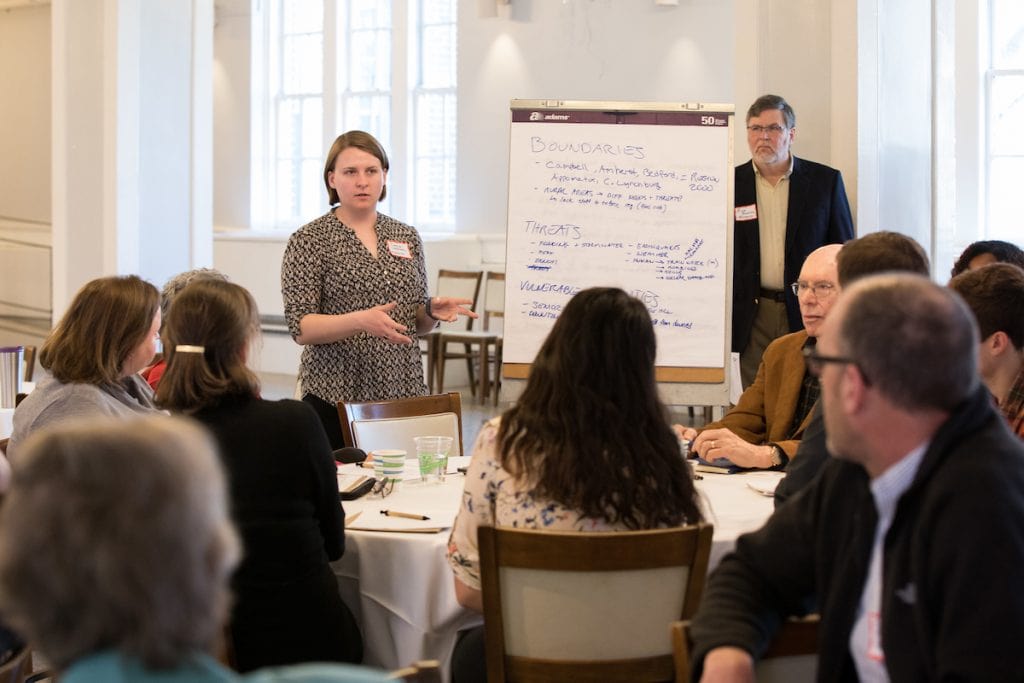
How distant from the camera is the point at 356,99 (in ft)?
43.3

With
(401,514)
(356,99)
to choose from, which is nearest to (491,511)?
(401,514)

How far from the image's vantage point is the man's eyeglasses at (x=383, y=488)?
3279mm

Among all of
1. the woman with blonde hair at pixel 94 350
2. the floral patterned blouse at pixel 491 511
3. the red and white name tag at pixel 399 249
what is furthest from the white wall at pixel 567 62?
the floral patterned blouse at pixel 491 511

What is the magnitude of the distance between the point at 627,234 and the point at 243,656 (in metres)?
2.76

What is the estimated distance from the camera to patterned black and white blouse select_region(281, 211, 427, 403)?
14.2ft

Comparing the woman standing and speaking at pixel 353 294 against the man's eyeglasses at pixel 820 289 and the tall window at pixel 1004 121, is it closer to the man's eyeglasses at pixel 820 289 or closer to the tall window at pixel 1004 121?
the man's eyeglasses at pixel 820 289

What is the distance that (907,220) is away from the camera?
6.05 metres

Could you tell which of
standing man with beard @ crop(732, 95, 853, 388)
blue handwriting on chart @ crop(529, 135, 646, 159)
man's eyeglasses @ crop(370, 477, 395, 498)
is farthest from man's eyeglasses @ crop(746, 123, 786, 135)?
man's eyeglasses @ crop(370, 477, 395, 498)

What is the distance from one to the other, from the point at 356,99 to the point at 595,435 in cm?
1129

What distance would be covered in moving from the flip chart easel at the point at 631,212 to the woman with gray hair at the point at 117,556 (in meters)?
3.77

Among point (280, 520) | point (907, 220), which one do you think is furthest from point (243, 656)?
point (907, 220)

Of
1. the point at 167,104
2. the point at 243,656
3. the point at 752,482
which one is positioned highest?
the point at 167,104

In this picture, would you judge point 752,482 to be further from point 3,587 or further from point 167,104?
point 167,104

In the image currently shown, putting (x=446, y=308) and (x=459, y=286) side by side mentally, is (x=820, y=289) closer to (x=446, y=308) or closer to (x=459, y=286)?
(x=446, y=308)
